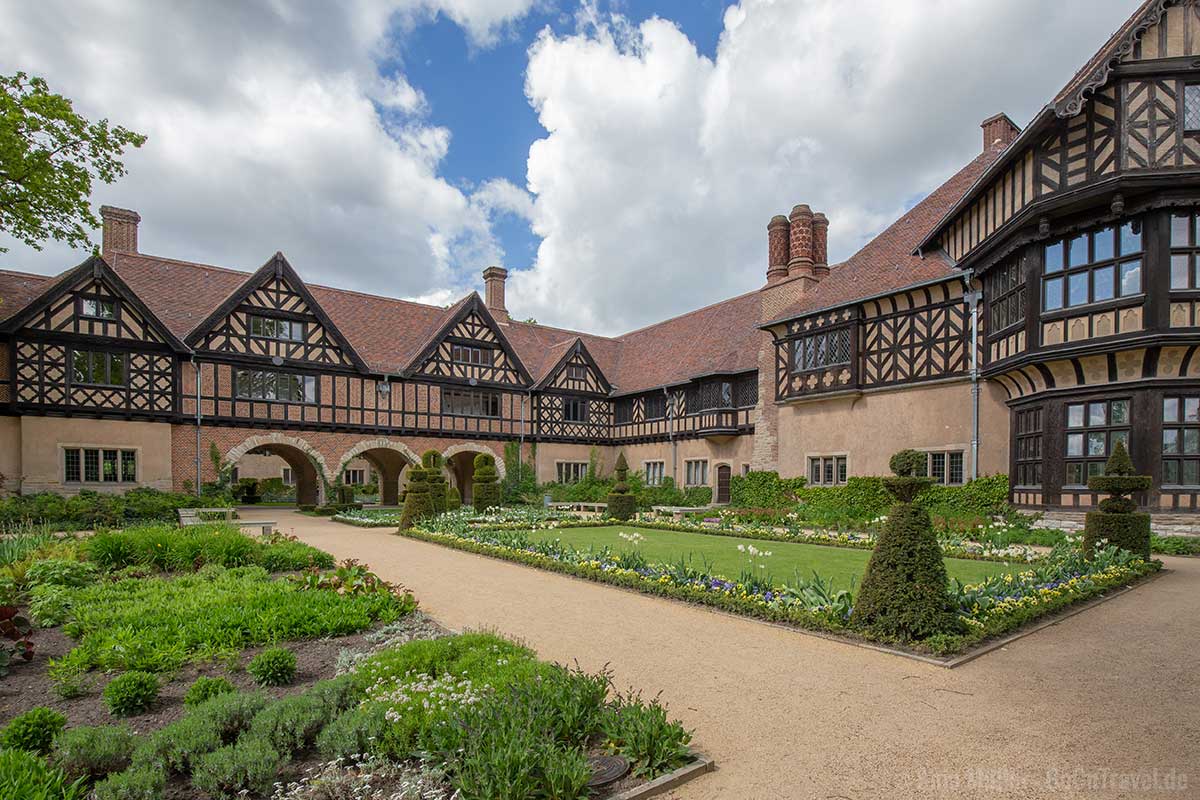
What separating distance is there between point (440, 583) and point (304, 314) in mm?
20339

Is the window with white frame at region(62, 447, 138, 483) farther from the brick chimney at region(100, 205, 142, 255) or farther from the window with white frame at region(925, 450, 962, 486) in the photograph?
the window with white frame at region(925, 450, 962, 486)

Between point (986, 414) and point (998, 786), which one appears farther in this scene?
point (986, 414)

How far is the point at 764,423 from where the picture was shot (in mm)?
Answer: 25172

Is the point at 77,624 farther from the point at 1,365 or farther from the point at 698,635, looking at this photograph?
the point at 1,365

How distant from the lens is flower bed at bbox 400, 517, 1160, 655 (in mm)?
7004

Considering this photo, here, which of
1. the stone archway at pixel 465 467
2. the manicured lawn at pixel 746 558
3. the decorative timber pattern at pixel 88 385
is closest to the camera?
the manicured lawn at pixel 746 558

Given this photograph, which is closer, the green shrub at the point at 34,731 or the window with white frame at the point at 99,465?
the green shrub at the point at 34,731

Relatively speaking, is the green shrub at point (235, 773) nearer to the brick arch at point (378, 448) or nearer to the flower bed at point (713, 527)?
the flower bed at point (713, 527)

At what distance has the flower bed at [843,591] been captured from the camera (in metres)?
7.00

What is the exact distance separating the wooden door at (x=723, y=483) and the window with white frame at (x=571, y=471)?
329 inches

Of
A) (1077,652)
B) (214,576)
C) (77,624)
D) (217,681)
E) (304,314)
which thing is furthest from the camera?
(304,314)

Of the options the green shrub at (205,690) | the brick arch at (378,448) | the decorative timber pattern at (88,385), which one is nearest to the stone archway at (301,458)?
the brick arch at (378,448)

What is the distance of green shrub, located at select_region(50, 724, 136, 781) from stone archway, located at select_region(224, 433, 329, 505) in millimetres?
23324

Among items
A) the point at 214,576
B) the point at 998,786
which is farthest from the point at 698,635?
the point at 214,576
